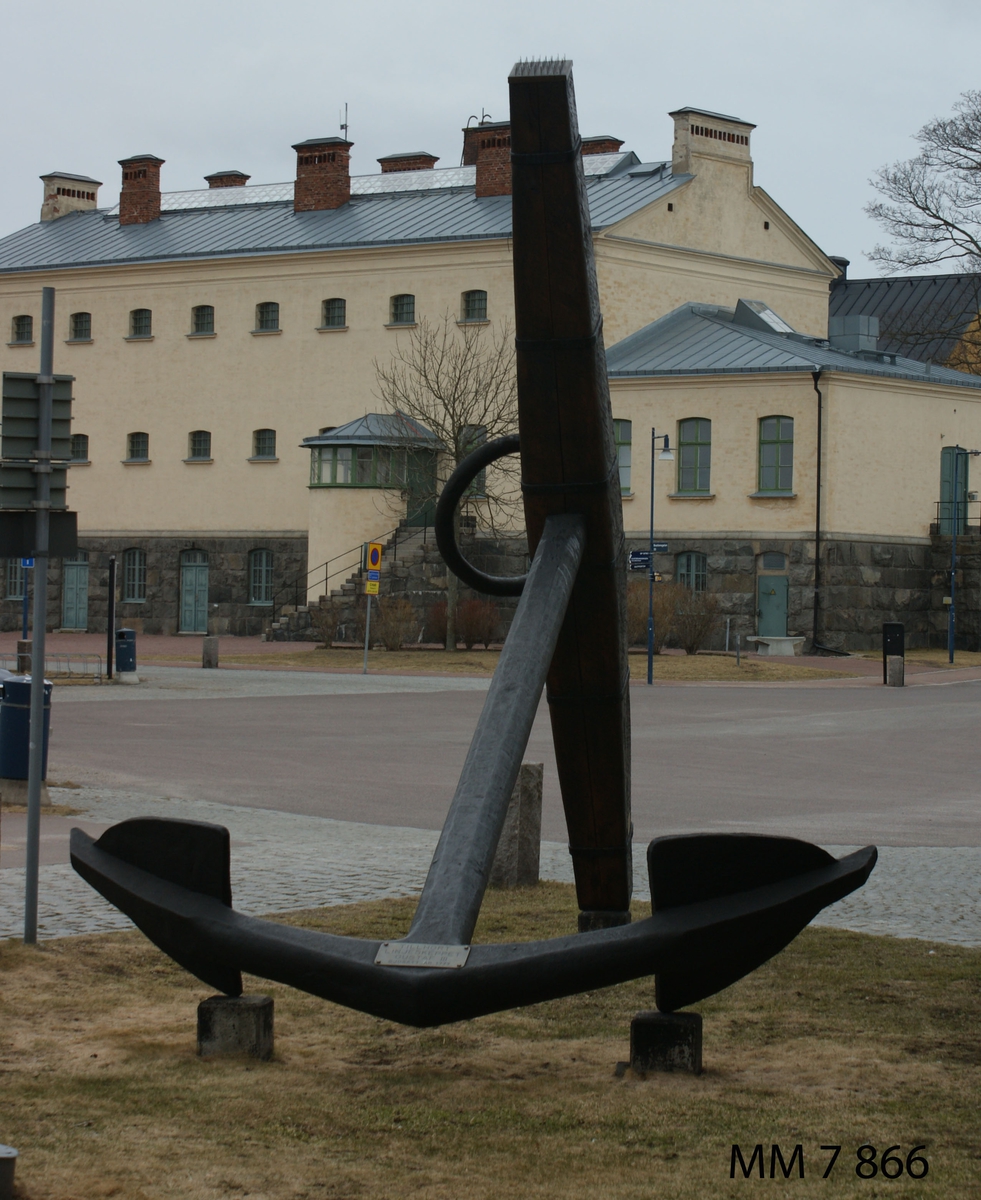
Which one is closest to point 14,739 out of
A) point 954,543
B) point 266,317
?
point 954,543

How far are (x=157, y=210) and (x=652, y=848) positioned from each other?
52668 millimetres

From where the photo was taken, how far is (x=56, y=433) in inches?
315

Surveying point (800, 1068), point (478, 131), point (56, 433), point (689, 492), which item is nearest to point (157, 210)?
point (478, 131)

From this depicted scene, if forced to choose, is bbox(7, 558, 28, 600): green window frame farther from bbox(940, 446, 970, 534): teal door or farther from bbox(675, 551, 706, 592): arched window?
bbox(940, 446, 970, 534): teal door

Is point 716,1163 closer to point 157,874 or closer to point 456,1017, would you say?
point 456,1017

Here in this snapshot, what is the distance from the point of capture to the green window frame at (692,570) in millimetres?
43094

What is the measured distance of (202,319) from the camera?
50.1m

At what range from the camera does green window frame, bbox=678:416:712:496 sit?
142ft

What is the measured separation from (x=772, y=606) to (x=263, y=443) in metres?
16.2

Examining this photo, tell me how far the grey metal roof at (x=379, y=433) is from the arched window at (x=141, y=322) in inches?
328

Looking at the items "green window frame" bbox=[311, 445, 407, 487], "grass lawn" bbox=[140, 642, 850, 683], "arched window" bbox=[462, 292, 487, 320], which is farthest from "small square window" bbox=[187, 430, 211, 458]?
"grass lawn" bbox=[140, 642, 850, 683]

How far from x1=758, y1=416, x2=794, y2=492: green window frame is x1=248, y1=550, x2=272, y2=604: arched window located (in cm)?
1455

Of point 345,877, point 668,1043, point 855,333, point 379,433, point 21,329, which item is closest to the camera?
point 668,1043

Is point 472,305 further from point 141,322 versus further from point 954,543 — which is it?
point 954,543
